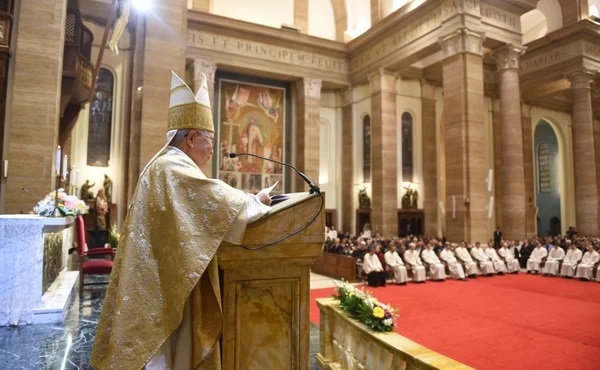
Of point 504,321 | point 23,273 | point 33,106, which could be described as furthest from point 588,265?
point 33,106

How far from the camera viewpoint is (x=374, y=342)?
3783 millimetres

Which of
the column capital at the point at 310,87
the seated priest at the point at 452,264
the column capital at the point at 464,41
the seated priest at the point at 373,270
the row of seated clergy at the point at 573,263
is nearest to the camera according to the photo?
the seated priest at the point at 373,270

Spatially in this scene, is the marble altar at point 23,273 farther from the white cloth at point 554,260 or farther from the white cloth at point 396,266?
the white cloth at point 554,260

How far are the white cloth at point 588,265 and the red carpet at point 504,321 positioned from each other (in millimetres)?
588

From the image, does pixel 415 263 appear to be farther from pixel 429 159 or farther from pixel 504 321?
pixel 429 159

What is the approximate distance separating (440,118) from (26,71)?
19465 mm

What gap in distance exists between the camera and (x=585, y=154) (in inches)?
784

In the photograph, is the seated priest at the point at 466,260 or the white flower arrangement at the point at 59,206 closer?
the white flower arrangement at the point at 59,206

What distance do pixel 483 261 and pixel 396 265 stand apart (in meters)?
3.71

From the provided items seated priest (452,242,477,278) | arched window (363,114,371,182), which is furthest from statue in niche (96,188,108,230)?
arched window (363,114,371,182)

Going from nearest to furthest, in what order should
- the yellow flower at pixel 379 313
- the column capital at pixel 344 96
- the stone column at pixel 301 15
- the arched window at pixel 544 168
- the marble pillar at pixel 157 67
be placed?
1. the yellow flower at pixel 379 313
2. the marble pillar at pixel 157 67
3. the stone column at pixel 301 15
4. the column capital at pixel 344 96
5. the arched window at pixel 544 168

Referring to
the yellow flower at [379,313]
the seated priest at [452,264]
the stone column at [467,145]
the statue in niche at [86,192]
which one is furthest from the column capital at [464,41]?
the statue in niche at [86,192]

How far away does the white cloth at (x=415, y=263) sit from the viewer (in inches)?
487

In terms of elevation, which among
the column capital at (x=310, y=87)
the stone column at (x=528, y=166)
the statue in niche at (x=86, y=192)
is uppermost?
the column capital at (x=310, y=87)
